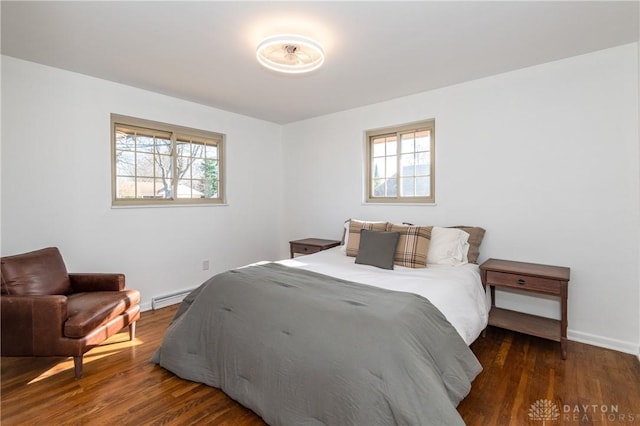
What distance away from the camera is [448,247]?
2.77 metres

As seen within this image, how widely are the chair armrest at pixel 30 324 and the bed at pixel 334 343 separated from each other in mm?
685

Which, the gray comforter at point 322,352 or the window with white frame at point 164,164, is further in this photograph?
the window with white frame at point 164,164

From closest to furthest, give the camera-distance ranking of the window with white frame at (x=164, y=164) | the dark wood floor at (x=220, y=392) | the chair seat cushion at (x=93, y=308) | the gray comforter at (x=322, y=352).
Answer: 1. the gray comforter at (x=322, y=352)
2. the dark wood floor at (x=220, y=392)
3. the chair seat cushion at (x=93, y=308)
4. the window with white frame at (x=164, y=164)

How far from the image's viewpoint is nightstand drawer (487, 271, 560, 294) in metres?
2.31

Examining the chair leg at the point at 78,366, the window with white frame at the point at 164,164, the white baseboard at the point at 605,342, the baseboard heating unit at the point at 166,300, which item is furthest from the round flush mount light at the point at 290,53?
the white baseboard at the point at 605,342

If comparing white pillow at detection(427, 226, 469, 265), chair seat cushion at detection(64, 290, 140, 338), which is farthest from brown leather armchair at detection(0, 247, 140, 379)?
white pillow at detection(427, 226, 469, 265)

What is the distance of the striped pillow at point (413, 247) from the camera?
2.66m

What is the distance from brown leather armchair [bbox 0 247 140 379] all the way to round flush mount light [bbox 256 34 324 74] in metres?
2.18

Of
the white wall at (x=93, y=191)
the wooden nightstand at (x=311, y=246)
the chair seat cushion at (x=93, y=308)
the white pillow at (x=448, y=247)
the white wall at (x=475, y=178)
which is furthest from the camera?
the wooden nightstand at (x=311, y=246)

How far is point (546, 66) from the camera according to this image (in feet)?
8.75

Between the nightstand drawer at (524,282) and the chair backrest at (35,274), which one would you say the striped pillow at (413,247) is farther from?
the chair backrest at (35,274)

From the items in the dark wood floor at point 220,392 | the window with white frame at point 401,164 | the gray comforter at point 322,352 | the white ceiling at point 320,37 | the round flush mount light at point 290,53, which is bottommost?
the dark wood floor at point 220,392

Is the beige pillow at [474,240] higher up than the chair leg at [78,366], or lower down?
higher up

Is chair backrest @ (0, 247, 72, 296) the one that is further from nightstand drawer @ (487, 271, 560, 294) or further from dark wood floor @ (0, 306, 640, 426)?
nightstand drawer @ (487, 271, 560, 294)
